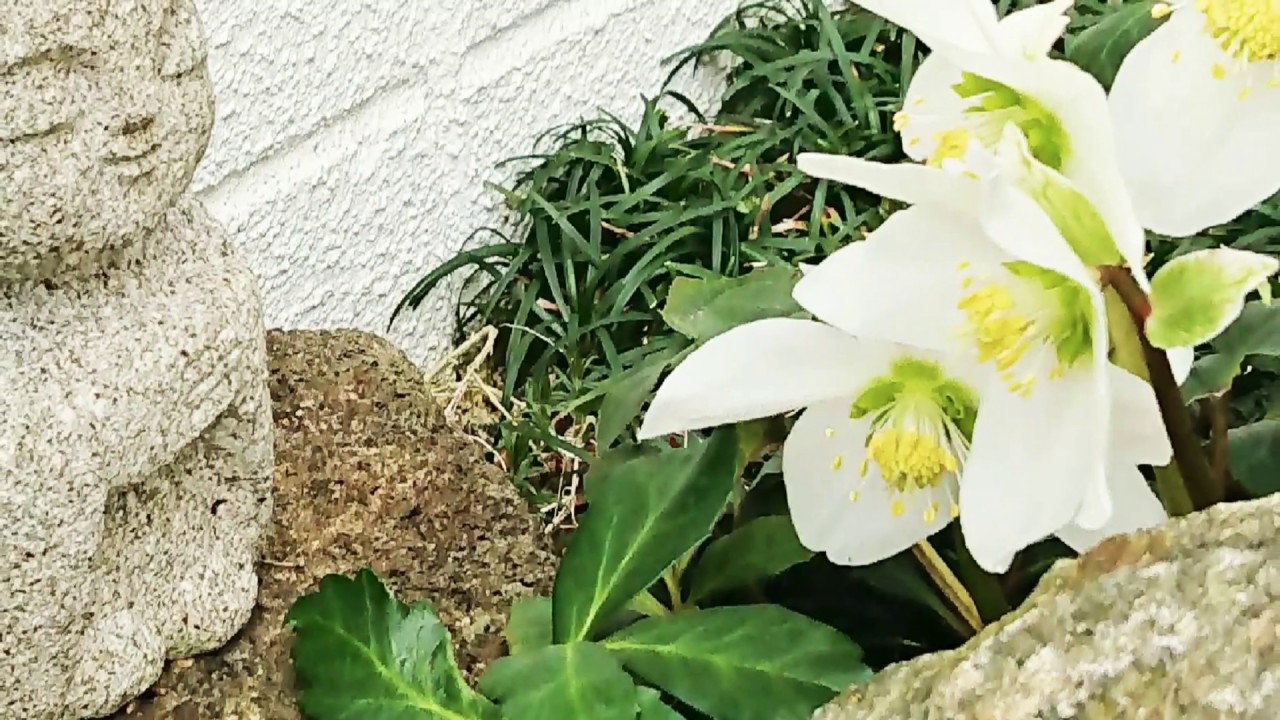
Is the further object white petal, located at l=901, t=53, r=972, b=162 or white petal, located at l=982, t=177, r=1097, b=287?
white petal, located at l=901, t=53, r=972, b=162

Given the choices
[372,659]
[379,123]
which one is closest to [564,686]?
[372,659]

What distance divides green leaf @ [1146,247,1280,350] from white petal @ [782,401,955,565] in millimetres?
157

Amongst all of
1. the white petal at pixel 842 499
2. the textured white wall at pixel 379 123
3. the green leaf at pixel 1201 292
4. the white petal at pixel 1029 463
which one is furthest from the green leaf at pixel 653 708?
the textured white wall at pixel 379 123

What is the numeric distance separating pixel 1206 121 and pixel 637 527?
0.38m

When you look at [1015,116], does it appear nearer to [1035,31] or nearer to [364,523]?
[1035,31]

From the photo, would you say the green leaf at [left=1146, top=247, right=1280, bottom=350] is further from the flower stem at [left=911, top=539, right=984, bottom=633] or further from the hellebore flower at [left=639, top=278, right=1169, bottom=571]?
the flower stem at [left=911, top=539, right=984, bottom=633]

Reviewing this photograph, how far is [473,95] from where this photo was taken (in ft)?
5.63

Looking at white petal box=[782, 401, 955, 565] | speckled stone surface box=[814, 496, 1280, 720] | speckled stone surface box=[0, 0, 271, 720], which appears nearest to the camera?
speckled stone surface box=[814, 496, 1280, 720]

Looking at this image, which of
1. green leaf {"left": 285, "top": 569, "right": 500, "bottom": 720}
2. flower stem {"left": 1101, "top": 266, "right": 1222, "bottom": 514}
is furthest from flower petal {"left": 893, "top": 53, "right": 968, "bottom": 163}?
green leaf {"left": 285, "top": 569, "right": 500, "bottom": 720}

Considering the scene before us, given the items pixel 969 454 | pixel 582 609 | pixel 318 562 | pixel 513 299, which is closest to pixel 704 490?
pixel 582 609

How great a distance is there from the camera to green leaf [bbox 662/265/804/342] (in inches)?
29.1

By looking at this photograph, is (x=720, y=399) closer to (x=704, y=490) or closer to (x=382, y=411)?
(x=704, y=490)

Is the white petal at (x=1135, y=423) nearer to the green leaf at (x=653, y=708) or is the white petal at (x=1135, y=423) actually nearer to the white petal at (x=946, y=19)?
the white petal at (x=946, y=19)

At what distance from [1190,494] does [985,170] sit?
0.69 ft
